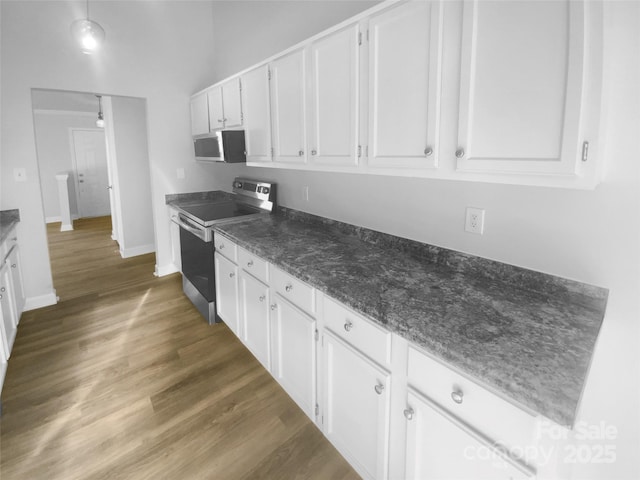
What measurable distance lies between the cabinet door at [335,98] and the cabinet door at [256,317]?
0.83 meters

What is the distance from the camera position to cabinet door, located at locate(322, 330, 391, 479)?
1289 mm

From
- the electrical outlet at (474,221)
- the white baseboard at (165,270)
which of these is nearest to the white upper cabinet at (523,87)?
the electrical outlet at (474,221)

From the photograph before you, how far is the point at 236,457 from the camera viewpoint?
1.68 meters

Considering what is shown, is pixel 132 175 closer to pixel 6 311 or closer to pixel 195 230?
pixel 195 230

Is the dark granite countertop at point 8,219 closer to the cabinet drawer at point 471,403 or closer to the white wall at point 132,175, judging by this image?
the white wall at point 132,175

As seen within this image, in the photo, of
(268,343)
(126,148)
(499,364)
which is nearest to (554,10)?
(499,364)

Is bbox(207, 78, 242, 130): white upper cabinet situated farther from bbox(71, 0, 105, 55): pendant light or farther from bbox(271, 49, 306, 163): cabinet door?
bbox(71, 0, 105, 55): pendant light

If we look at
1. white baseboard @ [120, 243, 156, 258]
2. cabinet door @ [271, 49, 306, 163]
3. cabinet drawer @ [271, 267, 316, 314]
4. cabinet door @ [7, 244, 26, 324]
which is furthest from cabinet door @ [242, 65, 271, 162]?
white baseboard @ [120, 243, 156, 258]

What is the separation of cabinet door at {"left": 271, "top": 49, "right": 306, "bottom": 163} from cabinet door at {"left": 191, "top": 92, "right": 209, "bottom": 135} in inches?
56.6

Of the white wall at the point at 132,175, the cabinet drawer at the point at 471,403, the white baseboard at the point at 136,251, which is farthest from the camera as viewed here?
the white baseboard at the point at 136,251

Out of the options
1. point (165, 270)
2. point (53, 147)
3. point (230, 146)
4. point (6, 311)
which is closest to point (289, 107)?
point (230, 146)

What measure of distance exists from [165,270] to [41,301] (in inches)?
45.4

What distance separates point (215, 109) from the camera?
3193 mm

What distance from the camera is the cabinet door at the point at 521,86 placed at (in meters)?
0.95
